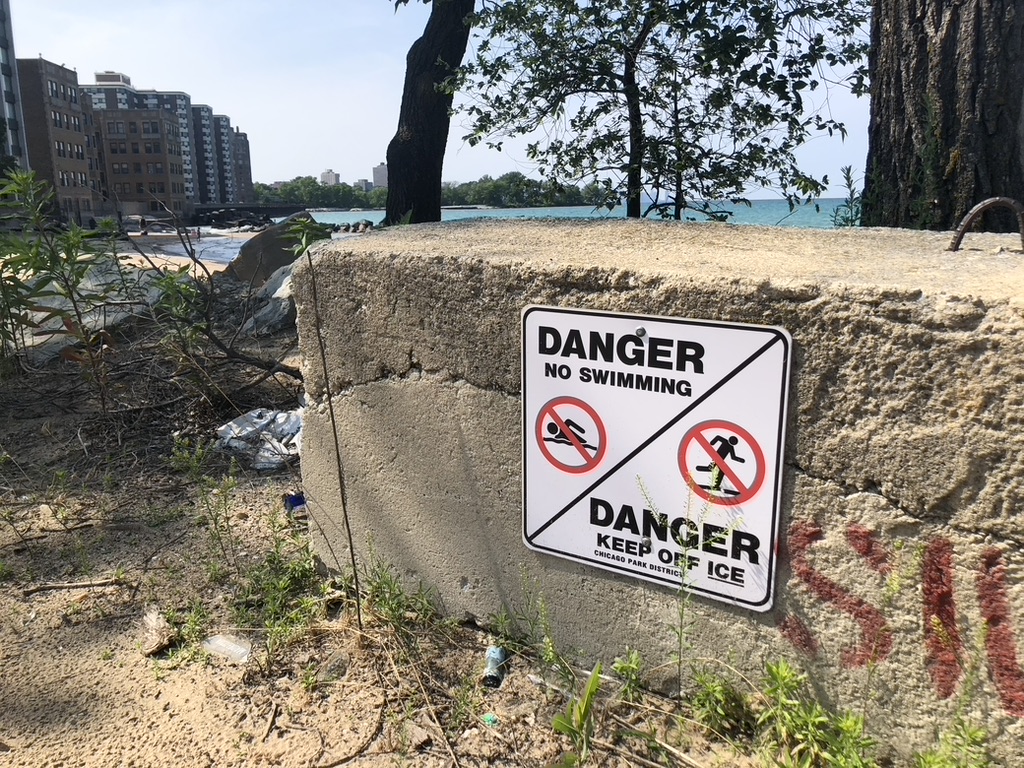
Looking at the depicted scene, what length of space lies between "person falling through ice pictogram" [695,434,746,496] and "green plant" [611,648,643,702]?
20.6 inches

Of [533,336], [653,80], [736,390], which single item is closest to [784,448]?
[736,390]

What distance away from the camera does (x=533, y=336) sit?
6.59 feet

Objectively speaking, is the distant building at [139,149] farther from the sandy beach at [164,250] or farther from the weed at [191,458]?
the weed at [191,458]

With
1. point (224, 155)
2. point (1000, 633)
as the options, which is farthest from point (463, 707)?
point (224, 155)

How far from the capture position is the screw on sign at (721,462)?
1.76 meters

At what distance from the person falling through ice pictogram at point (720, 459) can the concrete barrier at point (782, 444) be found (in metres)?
0.10

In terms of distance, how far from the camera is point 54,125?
2835 inches

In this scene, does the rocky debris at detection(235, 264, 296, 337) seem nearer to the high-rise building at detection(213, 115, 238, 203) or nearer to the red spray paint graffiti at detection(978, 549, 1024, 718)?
the red spray paint graffiti at detection(978, 549, 1024, 718)

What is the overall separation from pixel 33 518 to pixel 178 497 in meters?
0.59

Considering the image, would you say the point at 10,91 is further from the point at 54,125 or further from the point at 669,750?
the point at 669,750

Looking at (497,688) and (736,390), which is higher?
(736,390)

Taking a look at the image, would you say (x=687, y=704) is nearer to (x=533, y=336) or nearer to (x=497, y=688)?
(x=497, y=688)

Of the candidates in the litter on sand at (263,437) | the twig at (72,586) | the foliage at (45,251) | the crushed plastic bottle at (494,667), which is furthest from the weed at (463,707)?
the foliage at (45,251)

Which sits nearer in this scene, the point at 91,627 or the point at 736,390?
the point at 736,390
